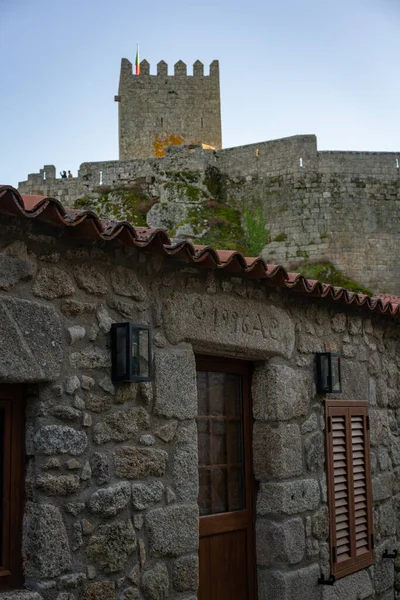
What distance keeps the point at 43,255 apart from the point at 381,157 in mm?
20689

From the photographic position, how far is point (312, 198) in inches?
898

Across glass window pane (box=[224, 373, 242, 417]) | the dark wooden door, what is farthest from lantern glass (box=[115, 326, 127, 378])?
glass window pane (box=[224, 373, 242, 417])

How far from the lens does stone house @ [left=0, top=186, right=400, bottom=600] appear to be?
141 inches

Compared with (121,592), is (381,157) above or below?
above

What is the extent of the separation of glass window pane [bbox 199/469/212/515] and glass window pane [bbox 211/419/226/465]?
0.12m

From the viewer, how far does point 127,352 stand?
392 cm

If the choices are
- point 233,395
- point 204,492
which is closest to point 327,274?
point 233,395

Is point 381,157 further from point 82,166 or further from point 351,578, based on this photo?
point 351,578

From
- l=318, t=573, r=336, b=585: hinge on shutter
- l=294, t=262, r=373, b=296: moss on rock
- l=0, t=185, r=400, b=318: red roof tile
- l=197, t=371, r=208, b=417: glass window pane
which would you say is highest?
l=294, t=262, r=373, b=296: moss on rock

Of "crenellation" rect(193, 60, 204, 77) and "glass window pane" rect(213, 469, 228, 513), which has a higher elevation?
"crenellation" rect(193, 60, 204, 77)

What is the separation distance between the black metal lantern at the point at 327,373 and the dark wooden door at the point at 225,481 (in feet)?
2.25

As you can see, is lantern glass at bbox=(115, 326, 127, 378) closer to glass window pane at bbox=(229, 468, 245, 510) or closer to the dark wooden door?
the dark wooden door

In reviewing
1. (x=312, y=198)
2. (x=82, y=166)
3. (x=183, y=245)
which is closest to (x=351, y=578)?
(x=183, y=245)

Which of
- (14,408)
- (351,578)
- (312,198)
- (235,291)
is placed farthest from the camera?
(312,198)
